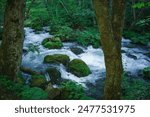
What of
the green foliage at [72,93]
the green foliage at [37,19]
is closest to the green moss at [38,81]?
the green foliage at [72,93]

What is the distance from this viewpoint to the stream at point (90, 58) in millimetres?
12960

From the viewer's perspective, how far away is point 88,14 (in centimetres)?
2231

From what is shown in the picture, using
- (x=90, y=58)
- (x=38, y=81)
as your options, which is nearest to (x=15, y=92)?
(x=38, y=81)

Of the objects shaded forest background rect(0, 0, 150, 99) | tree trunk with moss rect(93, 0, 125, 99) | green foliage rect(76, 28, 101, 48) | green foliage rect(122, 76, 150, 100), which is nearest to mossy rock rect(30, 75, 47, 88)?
shaded forest background rect(0, 0, 150, 99)

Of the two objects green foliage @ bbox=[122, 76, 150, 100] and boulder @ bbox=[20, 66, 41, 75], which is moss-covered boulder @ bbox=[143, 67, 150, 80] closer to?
green foliage @ bbox=[122, 76, 150, 100]

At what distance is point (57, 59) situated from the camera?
13898 millimetres

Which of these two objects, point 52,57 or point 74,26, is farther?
point 74,26

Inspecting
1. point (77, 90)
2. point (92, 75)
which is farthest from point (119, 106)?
point (92, 75)

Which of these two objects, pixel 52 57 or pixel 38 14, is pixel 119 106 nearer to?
pixel 52 57

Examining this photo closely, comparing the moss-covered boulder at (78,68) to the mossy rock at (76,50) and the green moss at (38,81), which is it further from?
the mossy rock at (76,50)

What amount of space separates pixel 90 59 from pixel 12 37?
7641 millimetres

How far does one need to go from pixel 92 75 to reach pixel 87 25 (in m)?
9.52

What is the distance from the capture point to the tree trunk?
8000mm

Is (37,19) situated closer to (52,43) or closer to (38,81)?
(52,43)
